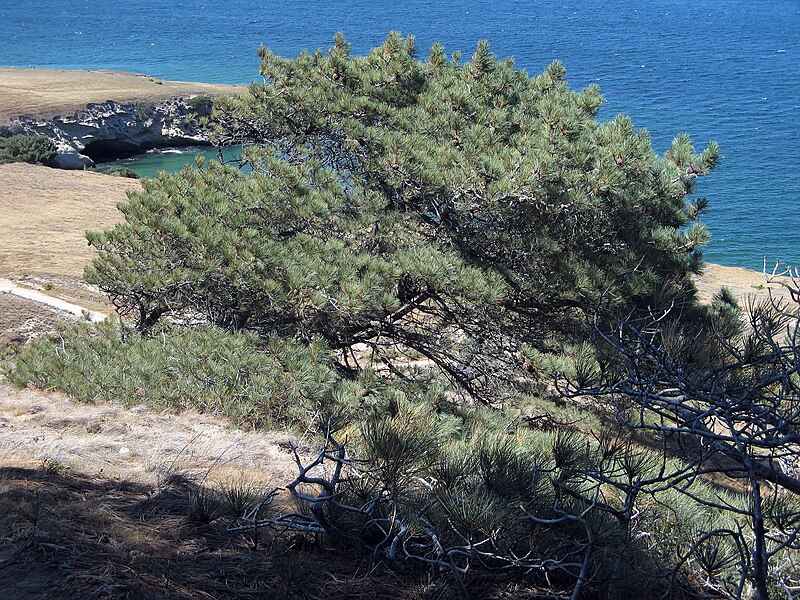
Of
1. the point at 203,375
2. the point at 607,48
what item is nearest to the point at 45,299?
the point at 203,375

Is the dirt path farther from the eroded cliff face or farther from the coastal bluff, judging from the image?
the eroded cliff face

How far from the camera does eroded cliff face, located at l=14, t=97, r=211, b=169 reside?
44.0 metres

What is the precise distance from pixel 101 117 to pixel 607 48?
49.5m

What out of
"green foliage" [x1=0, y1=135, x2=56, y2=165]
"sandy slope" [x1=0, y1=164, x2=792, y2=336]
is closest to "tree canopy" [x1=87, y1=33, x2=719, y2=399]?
"sandy slope" [x1=0, y1=164, x2=792, y2=336]

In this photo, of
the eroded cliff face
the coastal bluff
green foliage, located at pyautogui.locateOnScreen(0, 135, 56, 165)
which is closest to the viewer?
green foliage, located at pyautogui.locateOnScreen(0, 135, 56, 165)

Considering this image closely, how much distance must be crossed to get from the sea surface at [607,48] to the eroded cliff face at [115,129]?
2347mm

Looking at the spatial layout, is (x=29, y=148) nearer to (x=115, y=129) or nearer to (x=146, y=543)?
(x=115, y=129)

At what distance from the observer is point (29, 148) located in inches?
1551

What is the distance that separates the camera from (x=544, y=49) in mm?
73562

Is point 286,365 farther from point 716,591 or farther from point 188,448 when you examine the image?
point 716,591

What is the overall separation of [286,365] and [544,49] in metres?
71.4

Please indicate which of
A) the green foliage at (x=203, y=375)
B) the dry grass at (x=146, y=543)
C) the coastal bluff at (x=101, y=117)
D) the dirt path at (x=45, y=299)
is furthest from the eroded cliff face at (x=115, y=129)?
the dry grass at (x=146, y=543)

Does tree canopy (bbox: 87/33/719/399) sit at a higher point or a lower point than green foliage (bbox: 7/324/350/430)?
higher

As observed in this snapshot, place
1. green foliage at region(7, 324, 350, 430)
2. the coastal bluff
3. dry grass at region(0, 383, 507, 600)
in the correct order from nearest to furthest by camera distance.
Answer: dry grass at region(0, 383, 507, 600), green foliage at region(7, 324, 350, 430), the coastal bluff
